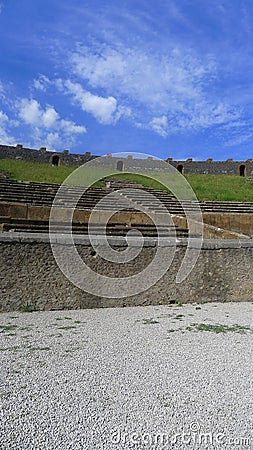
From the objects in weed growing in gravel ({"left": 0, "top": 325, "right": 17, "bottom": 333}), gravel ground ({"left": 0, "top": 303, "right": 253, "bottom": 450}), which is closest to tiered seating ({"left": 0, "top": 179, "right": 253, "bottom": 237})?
weed growing in gravel ({"left": 0, "top": 325, "right": 17, "bottom": 333})

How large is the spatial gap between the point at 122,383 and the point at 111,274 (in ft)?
10.0

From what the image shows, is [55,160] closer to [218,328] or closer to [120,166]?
[120,166]

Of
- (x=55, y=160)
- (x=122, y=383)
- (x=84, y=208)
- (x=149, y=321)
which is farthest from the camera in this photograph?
(x=55, y=160)

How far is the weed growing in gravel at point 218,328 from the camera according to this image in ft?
17.3

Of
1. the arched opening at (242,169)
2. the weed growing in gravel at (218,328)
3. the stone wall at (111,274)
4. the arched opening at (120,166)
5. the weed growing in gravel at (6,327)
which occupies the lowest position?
the weed growing in gravel at (6,327)

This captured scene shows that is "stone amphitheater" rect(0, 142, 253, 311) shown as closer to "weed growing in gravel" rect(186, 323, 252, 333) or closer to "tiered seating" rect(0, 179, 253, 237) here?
"tiered seating" rect(0, 179, 253, 237)

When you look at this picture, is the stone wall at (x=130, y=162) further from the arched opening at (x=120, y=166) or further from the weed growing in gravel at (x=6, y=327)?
the weed growing in gravel at (x=6, y=327)

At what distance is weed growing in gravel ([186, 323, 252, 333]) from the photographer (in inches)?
208

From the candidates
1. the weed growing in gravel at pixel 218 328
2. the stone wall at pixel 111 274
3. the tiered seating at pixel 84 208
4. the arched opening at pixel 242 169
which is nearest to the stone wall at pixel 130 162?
the arched opening at pixel 242 169

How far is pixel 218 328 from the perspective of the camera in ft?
17.6

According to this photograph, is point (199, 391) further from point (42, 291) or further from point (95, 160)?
point (95, 160)

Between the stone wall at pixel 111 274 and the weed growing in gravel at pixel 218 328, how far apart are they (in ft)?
4.12

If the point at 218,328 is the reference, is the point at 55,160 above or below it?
above

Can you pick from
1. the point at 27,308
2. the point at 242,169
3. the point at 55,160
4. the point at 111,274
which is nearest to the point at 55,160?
the point at 55,160
